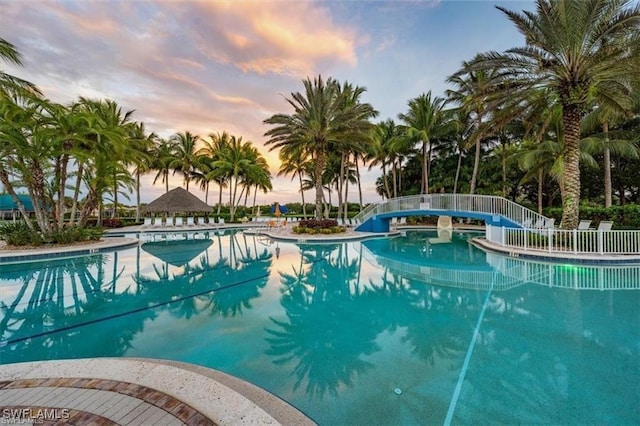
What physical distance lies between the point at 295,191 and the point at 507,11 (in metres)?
31.4

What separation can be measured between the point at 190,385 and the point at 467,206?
16.8 meters

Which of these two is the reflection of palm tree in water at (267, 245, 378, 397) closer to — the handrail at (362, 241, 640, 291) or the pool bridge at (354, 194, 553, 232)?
the handrail at (362, 241, 640, 291)

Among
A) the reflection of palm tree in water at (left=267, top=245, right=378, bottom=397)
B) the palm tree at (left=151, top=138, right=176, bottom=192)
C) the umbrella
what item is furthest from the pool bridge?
the palm tree at (left=151, top=138, right=176, bottom=192)

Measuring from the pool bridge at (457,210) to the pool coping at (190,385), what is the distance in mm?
14372

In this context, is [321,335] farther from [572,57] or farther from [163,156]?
[163,156]

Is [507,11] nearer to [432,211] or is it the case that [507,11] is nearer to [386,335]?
[432,211]

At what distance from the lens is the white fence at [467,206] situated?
44.7 feet

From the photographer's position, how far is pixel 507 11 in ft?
32.3

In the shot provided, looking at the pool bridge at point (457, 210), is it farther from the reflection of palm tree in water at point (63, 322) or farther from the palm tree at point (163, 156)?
the palm tree at point (163, 156)

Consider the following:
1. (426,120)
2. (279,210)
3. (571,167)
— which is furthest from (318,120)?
(571,167)

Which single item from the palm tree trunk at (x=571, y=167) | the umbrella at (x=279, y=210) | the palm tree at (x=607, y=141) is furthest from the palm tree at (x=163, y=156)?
the palm tree at (x=607, y=141)

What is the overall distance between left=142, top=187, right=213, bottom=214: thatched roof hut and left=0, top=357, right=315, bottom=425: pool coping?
22593 millimetres

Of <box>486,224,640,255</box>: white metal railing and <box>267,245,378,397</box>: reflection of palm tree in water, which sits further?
<box>486,224,640,255</box>: white metal railing

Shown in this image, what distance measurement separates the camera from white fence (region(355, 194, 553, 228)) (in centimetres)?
1363
